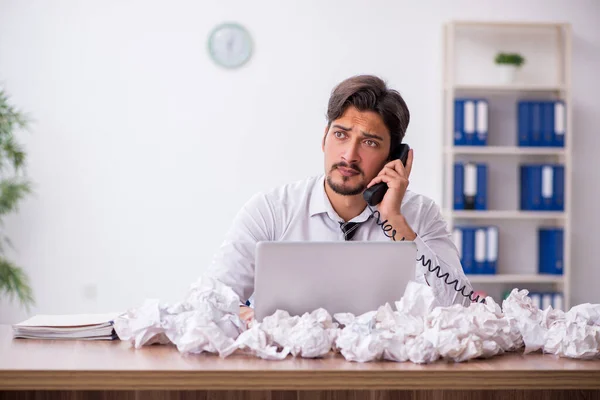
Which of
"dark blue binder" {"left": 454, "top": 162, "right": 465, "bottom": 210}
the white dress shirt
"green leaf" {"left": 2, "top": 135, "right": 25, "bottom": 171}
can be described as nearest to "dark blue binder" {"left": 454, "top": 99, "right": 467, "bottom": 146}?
"dark blue binder" {"left": 454, "top": 162, "right": 465, "bottom": 210}

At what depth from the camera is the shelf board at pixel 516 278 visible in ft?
14.2

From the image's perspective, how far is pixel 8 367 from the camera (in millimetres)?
1254

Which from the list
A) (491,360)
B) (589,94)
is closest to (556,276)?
(589,94)

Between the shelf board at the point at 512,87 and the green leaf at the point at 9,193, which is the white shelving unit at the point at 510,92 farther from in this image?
the green leaf at the point at 9,193

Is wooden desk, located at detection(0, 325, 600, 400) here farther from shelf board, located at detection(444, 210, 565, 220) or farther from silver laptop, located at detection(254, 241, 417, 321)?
shelf board, located at detection(444, 210, 565, 220)

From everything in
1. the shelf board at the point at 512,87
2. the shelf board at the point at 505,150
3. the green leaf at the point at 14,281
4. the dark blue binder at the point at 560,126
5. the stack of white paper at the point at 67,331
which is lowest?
the green leaf at the point at 14,281

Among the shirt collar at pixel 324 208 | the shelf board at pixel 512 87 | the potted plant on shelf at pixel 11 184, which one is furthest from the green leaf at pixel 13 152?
the shelf board at pixel 512 87

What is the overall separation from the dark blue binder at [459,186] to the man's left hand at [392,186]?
203 cm

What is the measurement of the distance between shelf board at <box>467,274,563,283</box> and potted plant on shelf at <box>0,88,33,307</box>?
2539 millimetres

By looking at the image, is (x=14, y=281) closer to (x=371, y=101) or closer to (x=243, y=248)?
(x=243, y=248)

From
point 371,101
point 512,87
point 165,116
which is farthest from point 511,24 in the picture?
point 371,101

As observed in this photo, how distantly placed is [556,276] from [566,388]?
10.8 ft

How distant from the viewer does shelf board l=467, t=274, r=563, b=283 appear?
170 inches

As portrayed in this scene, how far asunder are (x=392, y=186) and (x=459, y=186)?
2141mm
